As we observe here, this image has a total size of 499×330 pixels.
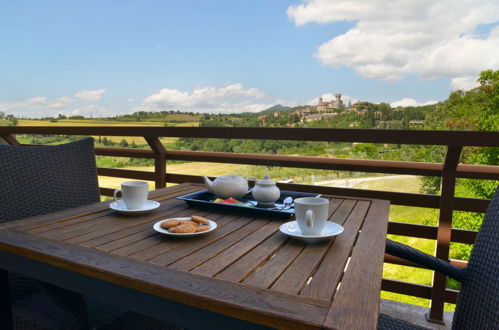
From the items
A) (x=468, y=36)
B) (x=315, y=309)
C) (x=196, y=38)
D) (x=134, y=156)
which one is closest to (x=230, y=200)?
(x=315, y=309)

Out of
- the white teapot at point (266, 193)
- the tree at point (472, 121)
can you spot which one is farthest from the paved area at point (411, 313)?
the tree at point (472, 121)

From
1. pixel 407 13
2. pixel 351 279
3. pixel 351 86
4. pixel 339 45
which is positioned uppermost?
pixel 407 13

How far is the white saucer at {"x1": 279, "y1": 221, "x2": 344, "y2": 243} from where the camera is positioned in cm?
105

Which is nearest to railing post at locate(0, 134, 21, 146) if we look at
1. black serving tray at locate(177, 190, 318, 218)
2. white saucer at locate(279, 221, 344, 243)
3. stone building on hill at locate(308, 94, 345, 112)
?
black serving tray at locate(177, 190, 318, 218)

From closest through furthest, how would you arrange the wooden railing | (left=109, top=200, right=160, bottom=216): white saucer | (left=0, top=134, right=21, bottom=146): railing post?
(left=109, top=200, right=160, bottom=216): white saucer, the wooden railing, (left=0, top=134, right=21, bottom=146): railing post

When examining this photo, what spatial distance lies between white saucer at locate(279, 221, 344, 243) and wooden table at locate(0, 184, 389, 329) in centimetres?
2

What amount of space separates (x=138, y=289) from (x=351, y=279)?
1.56ft

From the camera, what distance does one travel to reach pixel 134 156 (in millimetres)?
3094

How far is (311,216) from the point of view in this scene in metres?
1.02

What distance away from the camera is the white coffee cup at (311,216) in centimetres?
103

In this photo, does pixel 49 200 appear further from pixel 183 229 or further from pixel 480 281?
pixel 480 281

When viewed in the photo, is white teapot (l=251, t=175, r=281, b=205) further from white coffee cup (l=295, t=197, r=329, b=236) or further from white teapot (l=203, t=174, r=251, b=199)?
white coffee cup (l=295, t=197, r=329, b=236)

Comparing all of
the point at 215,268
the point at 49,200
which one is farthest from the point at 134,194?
the point at 215,268

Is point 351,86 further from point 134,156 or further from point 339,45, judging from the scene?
point 134,156
